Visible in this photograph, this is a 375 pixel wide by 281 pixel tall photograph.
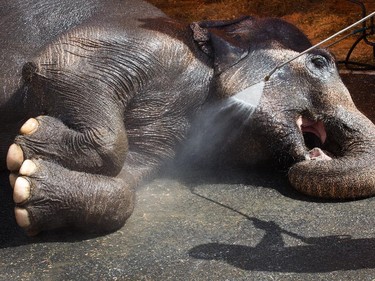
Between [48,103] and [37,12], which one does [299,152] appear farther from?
[37,12]

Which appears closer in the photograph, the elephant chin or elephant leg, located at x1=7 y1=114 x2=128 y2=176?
elephant leg, located at x1=7 y1=114 x2=128 y2=176

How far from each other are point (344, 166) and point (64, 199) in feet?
3.26

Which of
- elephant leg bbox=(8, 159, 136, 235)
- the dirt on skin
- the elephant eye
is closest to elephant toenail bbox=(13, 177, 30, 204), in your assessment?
elephant leg bbox=(8, 159, 136, 235)

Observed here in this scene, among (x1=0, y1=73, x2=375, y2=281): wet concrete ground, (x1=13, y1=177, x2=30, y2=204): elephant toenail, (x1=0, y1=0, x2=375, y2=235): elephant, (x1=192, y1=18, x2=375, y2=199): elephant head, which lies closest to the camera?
(x1=0, y1=73, x2=375, y2=281): wet concrete ground

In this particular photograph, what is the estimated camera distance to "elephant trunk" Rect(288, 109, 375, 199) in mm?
2658

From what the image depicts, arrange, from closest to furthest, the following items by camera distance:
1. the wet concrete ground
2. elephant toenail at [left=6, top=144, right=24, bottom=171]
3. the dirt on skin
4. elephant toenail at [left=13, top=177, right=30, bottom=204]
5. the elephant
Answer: the wet concrete ground < elephant toenail at [left=13, top=177, right=30, bottom=204] < elephant toenail at [left=6, top=144, right=24, bottom=171] < the elephant < the dirt on skin

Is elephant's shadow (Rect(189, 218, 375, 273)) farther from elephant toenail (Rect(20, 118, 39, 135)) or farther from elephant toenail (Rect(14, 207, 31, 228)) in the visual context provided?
elephant toenail (Rect(20, 118, 39, 135))

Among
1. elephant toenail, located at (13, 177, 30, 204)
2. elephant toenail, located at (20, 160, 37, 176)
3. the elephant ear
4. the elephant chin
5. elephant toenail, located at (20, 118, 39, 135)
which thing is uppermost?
the elephant ear

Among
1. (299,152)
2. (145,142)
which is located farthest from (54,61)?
(299,152)

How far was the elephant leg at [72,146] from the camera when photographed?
2467 mm

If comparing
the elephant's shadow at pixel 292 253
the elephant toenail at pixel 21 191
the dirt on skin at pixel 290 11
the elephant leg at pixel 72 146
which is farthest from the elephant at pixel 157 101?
the dirt on skin at pixel 290 11

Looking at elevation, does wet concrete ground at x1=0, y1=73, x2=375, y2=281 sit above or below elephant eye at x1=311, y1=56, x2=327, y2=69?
below

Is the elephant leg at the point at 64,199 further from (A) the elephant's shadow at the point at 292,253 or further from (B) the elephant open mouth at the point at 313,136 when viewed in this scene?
(B) the elephant open mouth at the point at 313,136

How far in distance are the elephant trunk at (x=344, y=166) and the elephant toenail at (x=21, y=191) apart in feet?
3.25
